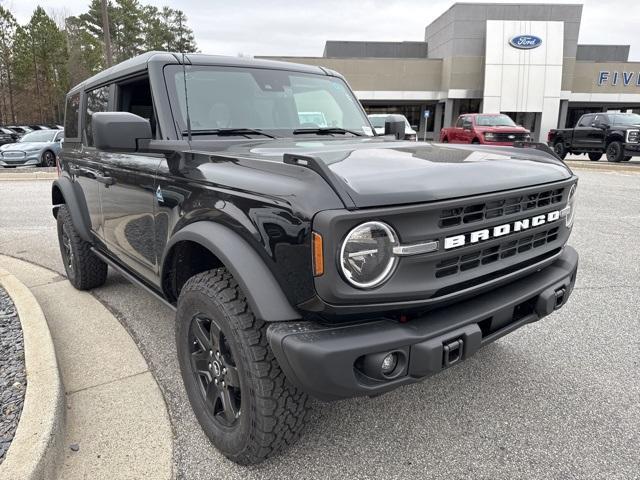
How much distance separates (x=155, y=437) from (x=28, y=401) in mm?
660

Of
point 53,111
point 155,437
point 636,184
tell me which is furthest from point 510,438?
point 53,111

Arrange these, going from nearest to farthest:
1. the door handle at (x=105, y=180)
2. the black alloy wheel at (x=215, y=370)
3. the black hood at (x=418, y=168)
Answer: the black hood at (x=418, y=168), the black alloy wheel at (x=215, y=370), the door handle at (x=105, y=180)

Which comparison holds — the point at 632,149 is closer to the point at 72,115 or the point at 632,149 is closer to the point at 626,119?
the point at 626,119

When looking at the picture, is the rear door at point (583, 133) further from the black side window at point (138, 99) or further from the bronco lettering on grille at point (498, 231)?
the black side window at point (138, 99)

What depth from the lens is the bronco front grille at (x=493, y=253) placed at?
6.22 ft

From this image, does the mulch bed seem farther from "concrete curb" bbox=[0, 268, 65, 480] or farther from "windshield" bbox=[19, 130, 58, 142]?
"windshield" bbox=[19, 130, 58, 142]

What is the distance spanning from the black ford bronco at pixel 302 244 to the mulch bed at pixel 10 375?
808 mm

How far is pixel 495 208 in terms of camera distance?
202 cm

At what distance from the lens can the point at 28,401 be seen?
2.35 m

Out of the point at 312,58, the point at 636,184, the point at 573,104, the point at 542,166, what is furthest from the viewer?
the point at 573,104

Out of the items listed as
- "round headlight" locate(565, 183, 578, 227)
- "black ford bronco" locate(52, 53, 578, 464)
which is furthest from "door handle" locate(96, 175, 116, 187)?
"round headlight" locate(565, 183, 578, 227)

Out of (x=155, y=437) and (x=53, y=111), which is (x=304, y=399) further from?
(x=53, y=111)

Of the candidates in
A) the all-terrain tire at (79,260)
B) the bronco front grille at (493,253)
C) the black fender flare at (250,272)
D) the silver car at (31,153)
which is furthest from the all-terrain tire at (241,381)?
the silver car at (31,153)

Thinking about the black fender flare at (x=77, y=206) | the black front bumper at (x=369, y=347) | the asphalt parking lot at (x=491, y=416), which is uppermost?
the black fender flare at (x=77, y=206)
